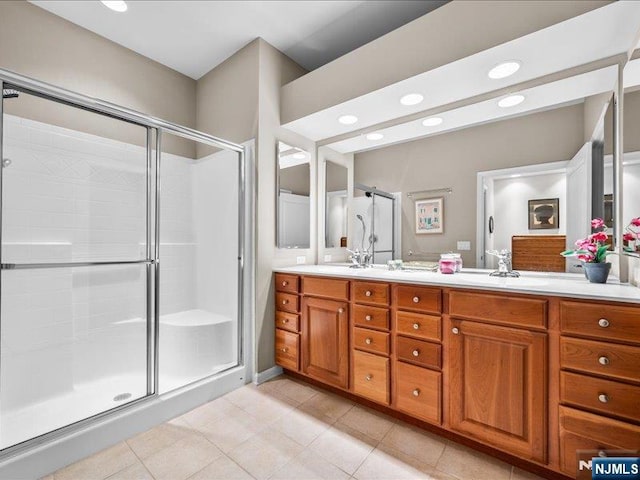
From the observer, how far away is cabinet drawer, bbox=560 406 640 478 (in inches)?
46.1

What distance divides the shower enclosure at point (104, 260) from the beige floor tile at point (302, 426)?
703mm

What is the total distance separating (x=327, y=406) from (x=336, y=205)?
1.71 meters

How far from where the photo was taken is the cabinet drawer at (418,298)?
1.65 m

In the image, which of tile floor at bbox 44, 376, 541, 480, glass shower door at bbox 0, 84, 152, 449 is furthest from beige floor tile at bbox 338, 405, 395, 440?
glass shower door at bbox 0, 84, 152, 449

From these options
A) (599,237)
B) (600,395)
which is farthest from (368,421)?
(599,237)

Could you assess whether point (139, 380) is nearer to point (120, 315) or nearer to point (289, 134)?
point (120, 315)

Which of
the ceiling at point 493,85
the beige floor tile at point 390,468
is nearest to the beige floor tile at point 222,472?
the beige floor tile at point 390,468

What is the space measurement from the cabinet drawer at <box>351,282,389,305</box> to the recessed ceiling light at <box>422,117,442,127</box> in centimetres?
130

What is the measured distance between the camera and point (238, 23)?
90.3 inches

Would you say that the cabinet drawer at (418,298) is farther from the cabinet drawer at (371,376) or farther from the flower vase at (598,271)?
the flower vase at (598,271)

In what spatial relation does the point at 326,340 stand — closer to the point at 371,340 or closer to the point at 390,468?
the point at 371,340

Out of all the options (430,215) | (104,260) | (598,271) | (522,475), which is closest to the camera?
(522,475)

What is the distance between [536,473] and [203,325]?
2462 mm

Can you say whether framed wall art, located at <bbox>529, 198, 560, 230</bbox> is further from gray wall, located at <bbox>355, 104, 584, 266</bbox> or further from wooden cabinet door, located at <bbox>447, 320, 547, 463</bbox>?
wooden cabinet door, located at <bbox>447, 320, 547, 463</bbox>
